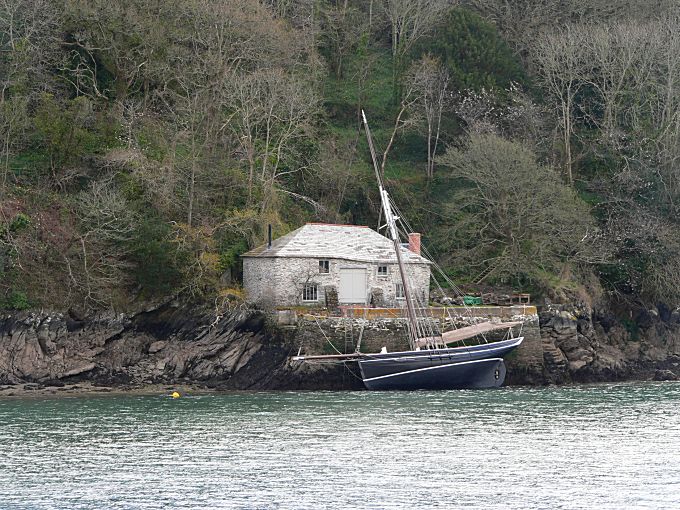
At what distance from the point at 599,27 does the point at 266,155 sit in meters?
18.6

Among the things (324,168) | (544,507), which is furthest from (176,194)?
(544,507)

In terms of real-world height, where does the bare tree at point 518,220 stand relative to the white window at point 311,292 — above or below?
above

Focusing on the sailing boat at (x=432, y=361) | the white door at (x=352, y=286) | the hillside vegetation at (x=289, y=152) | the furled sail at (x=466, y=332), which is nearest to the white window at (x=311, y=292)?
the white door at (x=352, y=286)

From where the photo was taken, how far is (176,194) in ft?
211

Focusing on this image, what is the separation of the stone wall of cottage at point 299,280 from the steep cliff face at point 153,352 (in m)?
1.51

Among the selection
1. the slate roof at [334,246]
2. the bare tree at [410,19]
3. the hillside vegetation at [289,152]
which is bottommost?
the slate roof at [334,246]

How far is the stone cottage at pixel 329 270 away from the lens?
201ft

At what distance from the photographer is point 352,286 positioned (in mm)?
62219

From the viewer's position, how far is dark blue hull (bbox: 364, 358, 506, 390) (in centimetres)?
5788

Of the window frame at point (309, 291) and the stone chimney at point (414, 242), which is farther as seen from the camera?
the stone chimney at point (414, 242)

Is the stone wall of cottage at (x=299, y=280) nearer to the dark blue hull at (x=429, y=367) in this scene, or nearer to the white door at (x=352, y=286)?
the white door at (x=352, y=286)

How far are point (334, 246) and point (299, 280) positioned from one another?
2217 millimetres

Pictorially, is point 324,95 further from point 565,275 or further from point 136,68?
point 565,275

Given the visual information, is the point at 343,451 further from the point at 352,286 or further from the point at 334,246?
the point at 334,246
